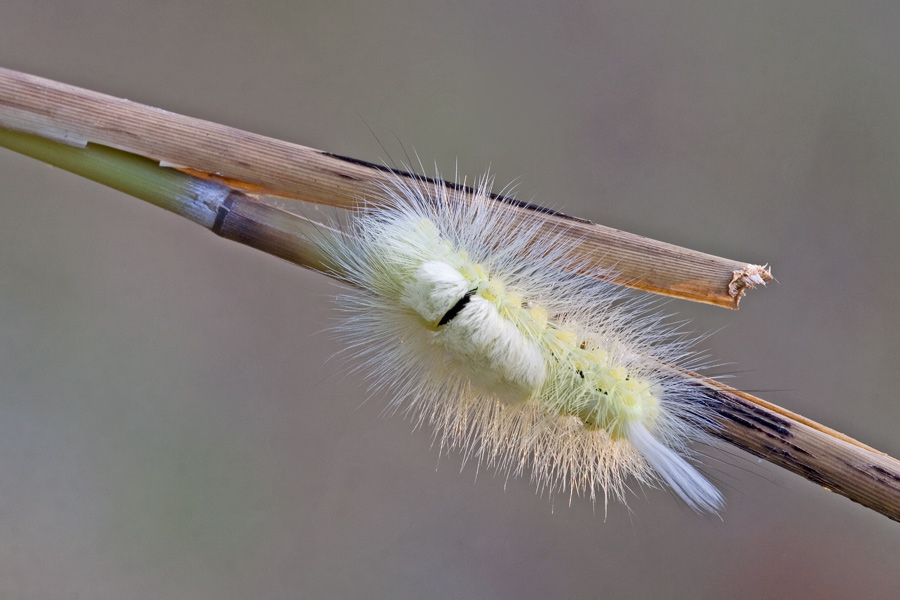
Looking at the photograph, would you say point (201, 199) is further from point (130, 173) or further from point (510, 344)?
point (510, 344)

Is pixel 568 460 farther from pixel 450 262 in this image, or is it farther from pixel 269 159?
pixel 269 159

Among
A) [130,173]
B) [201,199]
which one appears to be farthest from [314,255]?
[130,173]

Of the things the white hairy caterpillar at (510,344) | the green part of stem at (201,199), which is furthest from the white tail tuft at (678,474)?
the green part of stem at (201,199)

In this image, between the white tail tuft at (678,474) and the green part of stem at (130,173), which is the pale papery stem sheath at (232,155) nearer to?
the green part of stem at (130,173)

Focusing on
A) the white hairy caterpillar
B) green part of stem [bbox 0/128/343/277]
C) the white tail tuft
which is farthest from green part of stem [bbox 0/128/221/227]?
the white tail tuft

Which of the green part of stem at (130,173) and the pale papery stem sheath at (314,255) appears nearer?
the pale papery stem sheath at (314,255)

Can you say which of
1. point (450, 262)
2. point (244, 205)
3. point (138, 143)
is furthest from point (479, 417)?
point (138, 143)

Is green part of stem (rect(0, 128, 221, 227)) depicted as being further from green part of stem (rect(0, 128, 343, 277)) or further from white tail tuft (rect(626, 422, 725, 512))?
white tail tuft (rect(626, 422, 725, 512))
